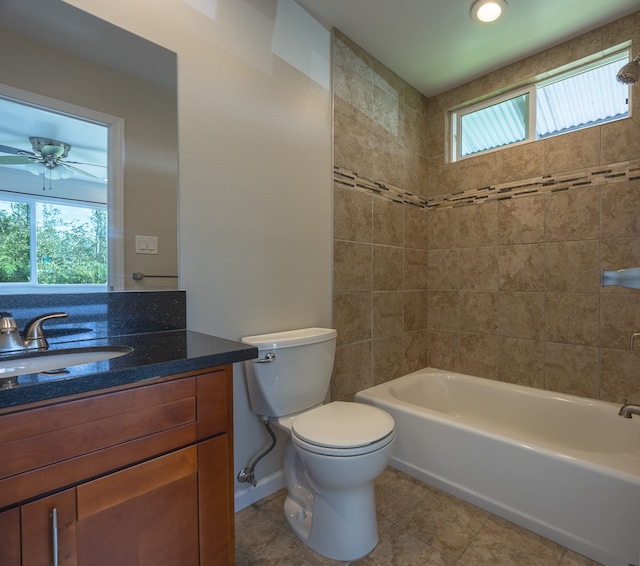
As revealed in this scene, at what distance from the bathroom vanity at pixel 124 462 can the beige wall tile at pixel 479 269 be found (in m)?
1.98

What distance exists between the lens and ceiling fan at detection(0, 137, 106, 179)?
1.12 meters

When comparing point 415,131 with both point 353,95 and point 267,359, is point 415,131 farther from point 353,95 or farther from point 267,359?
point 267,359

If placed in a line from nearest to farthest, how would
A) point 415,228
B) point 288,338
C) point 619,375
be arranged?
1. point 288,338
2. point 619,375
3. point 415,228

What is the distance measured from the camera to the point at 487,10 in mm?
1844

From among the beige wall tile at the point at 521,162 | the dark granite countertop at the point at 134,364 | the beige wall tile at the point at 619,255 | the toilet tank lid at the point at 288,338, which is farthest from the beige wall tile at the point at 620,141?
the dark granite countertop at the point at 134,364

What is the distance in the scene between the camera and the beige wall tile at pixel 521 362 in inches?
87.8

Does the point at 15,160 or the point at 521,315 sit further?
the point at 521,315

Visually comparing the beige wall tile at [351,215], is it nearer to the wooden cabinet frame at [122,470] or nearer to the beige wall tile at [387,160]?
the beige wall tile at [387,160]

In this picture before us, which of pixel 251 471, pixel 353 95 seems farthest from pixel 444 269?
pixel 251 471

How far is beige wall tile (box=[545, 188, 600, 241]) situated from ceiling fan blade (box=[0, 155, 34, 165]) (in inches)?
101

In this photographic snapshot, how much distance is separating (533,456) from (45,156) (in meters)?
2.18

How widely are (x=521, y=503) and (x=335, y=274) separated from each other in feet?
4.53

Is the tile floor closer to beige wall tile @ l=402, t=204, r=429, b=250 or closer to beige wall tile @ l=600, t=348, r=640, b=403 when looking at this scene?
beige wall tile @ l=600, t=348, r=640, b=403

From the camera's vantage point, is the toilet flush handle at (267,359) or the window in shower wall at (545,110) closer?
the toilet flush handle at (267,359)
